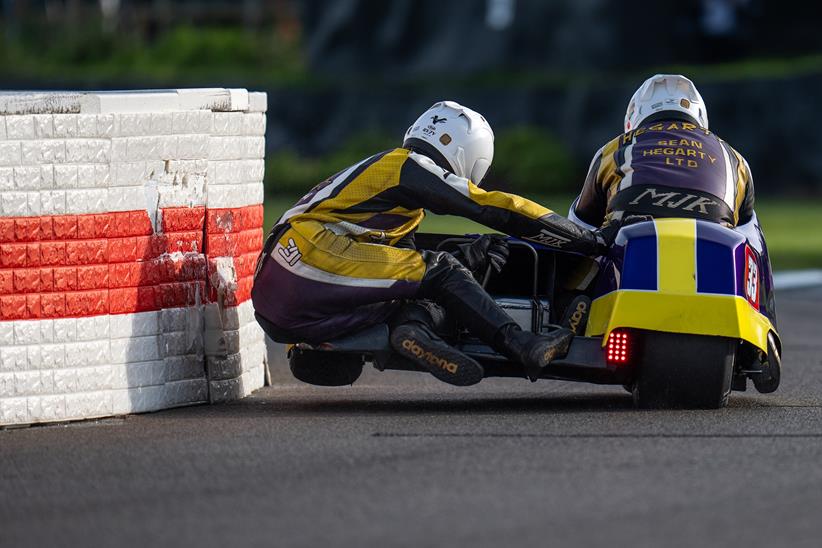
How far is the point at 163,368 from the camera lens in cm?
862

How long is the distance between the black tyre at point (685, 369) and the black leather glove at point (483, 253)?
0.97 m

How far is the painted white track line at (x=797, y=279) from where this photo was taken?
661 inches

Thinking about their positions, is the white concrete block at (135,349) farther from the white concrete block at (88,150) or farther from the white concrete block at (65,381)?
the white concrete block at (88,150)

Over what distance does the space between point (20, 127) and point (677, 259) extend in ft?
10.1

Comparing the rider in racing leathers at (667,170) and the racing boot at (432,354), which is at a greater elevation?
the rider in racing leathers at (667,170)

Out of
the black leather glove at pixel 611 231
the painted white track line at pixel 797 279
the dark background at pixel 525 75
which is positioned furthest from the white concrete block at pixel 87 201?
the dark background at pixel 525 75

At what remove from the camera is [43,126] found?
807 cm

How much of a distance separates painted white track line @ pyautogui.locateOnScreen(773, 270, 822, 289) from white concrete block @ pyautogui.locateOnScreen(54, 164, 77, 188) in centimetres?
986

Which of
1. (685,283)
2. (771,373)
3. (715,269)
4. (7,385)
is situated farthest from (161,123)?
(771,373)

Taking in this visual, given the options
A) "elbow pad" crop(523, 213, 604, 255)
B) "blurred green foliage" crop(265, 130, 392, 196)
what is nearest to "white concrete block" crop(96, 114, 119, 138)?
"elbow pad" crop(523, 213, 604, 255)

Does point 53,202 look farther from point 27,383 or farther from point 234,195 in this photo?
point 234,195

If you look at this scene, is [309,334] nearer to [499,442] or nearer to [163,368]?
[163,368]

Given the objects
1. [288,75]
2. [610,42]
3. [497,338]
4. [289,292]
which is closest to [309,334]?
[289,292]

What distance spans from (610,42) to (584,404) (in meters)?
22.1
